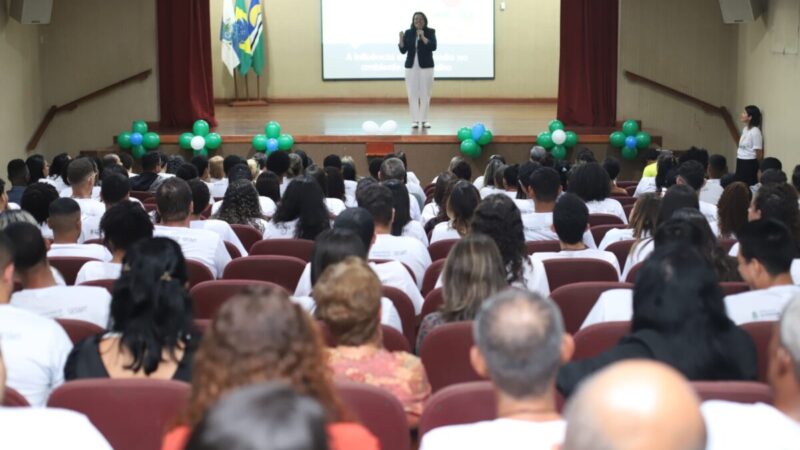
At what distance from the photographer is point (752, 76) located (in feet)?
38.7

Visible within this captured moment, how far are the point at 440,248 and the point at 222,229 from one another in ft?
3.67

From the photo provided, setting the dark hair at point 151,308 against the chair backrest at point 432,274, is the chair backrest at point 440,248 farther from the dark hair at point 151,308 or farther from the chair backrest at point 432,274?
the dark hair at point 151,308

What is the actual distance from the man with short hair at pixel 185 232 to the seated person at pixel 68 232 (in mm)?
285

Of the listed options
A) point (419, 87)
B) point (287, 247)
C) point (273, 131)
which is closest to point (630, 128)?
point (419, 87)

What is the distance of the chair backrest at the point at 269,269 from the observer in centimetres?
488

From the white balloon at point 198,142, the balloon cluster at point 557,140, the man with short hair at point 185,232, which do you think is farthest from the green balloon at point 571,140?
the man with short hair at point 185,232

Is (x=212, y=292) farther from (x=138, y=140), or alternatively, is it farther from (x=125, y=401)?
(x=138, y=140)

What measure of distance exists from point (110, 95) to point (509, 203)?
928 cm

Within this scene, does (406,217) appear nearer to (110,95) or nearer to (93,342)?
(93,342)

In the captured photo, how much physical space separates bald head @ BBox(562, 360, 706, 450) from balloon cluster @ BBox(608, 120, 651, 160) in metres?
10.9

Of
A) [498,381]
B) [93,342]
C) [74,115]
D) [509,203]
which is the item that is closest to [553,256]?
[509,203]

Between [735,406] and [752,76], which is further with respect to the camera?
[752,76]

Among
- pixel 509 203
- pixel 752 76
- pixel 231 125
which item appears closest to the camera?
pixel 509 203

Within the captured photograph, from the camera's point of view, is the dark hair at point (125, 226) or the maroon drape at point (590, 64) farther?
the maroon drape at point (590, 64)
